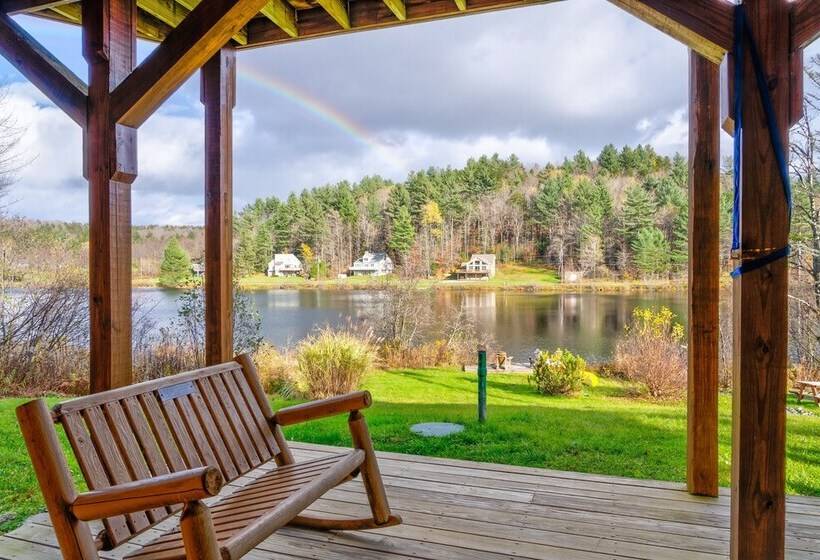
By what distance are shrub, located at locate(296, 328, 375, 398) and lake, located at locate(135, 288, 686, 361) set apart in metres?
1.07

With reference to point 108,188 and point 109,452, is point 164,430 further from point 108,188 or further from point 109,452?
point 108,188

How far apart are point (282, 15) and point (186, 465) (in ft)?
7.90

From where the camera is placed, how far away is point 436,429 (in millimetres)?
4117

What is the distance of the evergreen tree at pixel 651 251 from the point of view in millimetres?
6879

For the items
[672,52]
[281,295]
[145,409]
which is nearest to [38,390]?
[281,295]

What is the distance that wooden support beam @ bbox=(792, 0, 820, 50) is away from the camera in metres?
1.45

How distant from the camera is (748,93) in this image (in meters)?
1.51

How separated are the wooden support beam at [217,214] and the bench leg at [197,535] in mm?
1504

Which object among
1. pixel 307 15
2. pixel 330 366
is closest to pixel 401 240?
pixel 330 366

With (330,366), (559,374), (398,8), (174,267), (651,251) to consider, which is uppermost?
(398,8)

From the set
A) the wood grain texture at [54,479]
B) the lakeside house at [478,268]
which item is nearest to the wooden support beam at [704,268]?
the wood grain texture at [54,479]

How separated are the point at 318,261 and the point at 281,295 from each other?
2.92 feet

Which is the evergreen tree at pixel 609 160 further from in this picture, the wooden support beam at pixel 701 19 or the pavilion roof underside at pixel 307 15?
the wooden support beam at pixel 701 19

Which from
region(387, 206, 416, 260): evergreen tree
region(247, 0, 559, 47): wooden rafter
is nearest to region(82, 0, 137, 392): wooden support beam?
region(247, 0, 559, 47): wooden rafter
